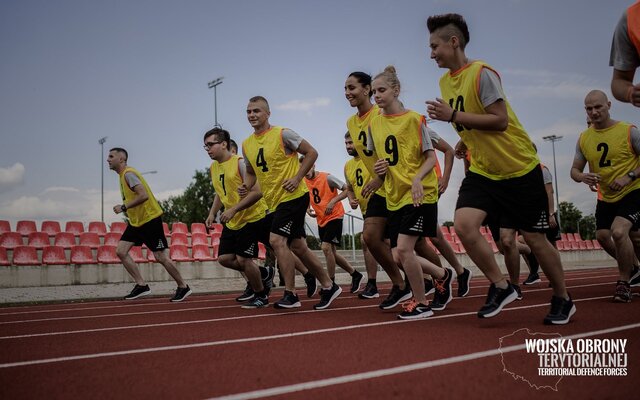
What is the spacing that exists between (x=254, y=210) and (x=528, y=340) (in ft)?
14.7

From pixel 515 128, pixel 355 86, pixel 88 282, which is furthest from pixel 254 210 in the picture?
pixel 88 282

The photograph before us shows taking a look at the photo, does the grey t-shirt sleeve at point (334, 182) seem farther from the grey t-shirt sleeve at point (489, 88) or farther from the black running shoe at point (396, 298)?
the grey t-shirt sleeve at point (489, 88)

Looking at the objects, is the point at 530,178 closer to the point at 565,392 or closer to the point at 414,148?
the point at 414,148

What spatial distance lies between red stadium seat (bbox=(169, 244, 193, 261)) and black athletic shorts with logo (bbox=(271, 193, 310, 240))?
9.87 meters

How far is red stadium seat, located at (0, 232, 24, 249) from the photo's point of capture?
14364mm

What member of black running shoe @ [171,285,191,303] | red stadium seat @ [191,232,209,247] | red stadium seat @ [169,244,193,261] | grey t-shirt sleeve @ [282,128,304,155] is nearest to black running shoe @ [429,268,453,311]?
grey t-shirt sleeve @ [282,128,304,155]

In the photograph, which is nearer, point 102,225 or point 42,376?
point 42,376

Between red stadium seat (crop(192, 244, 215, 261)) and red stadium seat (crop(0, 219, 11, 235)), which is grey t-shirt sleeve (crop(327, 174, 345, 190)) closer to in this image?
red stadium seat (crop(192, 244, 215, 261))

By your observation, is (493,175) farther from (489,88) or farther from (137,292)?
(137,292)

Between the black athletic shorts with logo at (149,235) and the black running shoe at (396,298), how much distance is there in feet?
14.1

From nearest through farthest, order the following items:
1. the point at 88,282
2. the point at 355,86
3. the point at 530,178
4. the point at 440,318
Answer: the point at 530,178 → the point at 440,318 → the point at 355,86 → the point at 88,282

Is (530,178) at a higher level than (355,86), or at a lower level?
lower

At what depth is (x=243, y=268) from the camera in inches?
285

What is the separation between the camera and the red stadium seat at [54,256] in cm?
1414
